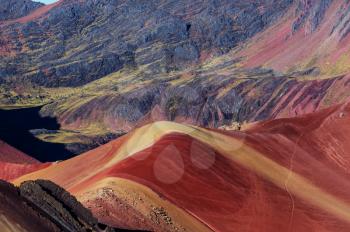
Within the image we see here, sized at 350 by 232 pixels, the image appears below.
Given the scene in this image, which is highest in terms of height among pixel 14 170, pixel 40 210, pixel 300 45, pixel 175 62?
pixel 40 210

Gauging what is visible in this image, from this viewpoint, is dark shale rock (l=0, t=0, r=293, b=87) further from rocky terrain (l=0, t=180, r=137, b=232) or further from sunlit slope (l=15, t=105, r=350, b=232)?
rocky terrain (l=0, t=180, r=137, b=232)

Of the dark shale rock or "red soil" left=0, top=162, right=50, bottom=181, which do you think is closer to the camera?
"red soil" left=0, top=162, right=50, bottom=181

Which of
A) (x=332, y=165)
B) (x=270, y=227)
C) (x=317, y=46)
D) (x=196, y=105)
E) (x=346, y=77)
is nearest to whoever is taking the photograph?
(x=270, y=227)

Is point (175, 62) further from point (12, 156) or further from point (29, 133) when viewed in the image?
point (12, 156)

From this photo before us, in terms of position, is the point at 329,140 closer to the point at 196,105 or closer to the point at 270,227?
the point at 270,227

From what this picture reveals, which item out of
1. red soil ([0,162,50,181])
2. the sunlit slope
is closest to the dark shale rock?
red soil ([0,162,50,181])

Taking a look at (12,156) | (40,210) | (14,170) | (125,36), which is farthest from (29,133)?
(40,210)

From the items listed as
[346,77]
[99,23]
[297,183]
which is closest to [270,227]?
[297,183]
